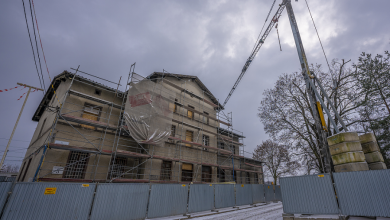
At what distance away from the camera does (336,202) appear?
737cm

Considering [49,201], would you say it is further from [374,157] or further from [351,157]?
[374,157]

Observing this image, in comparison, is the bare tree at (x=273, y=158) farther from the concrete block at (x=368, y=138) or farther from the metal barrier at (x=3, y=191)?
the metal barrier at (x=3, y=191)

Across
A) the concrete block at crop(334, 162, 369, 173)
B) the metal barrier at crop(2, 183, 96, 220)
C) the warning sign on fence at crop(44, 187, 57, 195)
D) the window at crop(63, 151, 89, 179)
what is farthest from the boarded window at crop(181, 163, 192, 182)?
the concrete block at crop(334, 162, 369, 173)

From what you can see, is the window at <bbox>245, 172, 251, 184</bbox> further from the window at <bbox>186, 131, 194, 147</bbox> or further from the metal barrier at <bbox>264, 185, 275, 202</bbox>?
the window at <bbox>186, 131, 194, 147</bbox>

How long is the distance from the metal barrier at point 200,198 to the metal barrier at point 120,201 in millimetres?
3350

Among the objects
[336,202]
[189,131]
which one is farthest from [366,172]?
[189,131]

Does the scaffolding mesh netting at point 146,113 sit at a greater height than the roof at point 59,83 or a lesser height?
lesser

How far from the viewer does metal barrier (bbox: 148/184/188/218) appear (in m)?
9.63

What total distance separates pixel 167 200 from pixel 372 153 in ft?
37.2

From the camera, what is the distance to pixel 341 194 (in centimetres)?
732

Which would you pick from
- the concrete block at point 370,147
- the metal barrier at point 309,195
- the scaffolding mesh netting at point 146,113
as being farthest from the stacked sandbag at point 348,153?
the scaffolding mesh netting at point 146,113

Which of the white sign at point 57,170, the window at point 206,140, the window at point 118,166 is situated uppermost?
the window at point 206,140

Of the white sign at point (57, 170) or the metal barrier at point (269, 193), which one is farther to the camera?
the metal barrier at point (269, 193)

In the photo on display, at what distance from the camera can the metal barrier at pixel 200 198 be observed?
11.4 m
